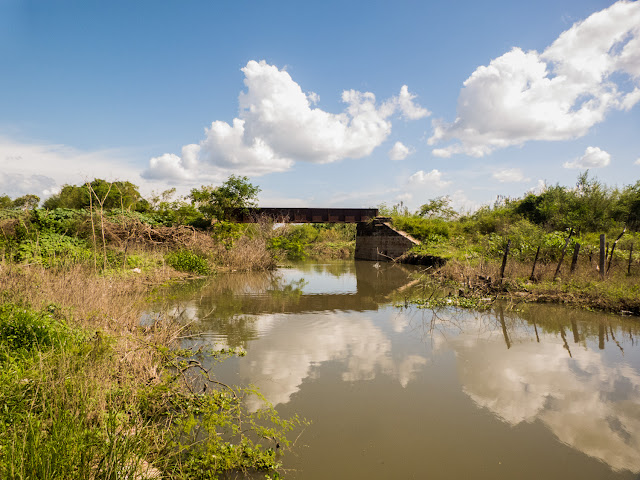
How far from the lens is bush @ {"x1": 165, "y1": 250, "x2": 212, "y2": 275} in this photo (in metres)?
18.5

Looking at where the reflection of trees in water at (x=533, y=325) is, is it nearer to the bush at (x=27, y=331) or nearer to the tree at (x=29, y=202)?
the bush at (x=27, y=331)

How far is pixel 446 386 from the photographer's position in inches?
241

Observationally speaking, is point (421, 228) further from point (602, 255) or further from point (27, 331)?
point (27, 331)

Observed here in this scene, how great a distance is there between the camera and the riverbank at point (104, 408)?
2934mm

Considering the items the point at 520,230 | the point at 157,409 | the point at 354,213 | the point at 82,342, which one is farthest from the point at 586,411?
the point at 354,213

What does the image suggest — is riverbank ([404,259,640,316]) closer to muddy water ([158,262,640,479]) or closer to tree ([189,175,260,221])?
muddy water ([158,262,640,479])

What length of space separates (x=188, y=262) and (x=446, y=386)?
614 inches

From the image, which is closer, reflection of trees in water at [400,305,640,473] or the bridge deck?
reflection of trees in water at [400,305,640,473]

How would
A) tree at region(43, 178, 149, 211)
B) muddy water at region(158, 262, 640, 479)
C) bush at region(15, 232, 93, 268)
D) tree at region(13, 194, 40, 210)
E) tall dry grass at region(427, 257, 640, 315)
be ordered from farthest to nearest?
tree at region(43, 178, 149, 211) → bush at region(15, 232, 93, 268) → tree at region(13, 194, 40, 210) → tall dry grass at region(427, 257, 640, 315) → muddy water at region(158, 262, 640, 479)

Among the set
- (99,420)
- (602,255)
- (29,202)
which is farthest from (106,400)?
(29,202)

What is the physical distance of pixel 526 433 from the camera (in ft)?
15.5

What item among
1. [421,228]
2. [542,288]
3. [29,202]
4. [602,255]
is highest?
[29,202]

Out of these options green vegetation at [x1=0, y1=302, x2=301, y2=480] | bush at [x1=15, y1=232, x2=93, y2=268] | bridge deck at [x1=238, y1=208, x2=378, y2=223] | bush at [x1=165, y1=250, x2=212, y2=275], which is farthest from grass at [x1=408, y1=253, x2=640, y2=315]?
bridge deck at [x1=238, y1=208, x2=378, y2=223]

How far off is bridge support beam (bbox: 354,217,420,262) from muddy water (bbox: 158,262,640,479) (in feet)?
58.5
